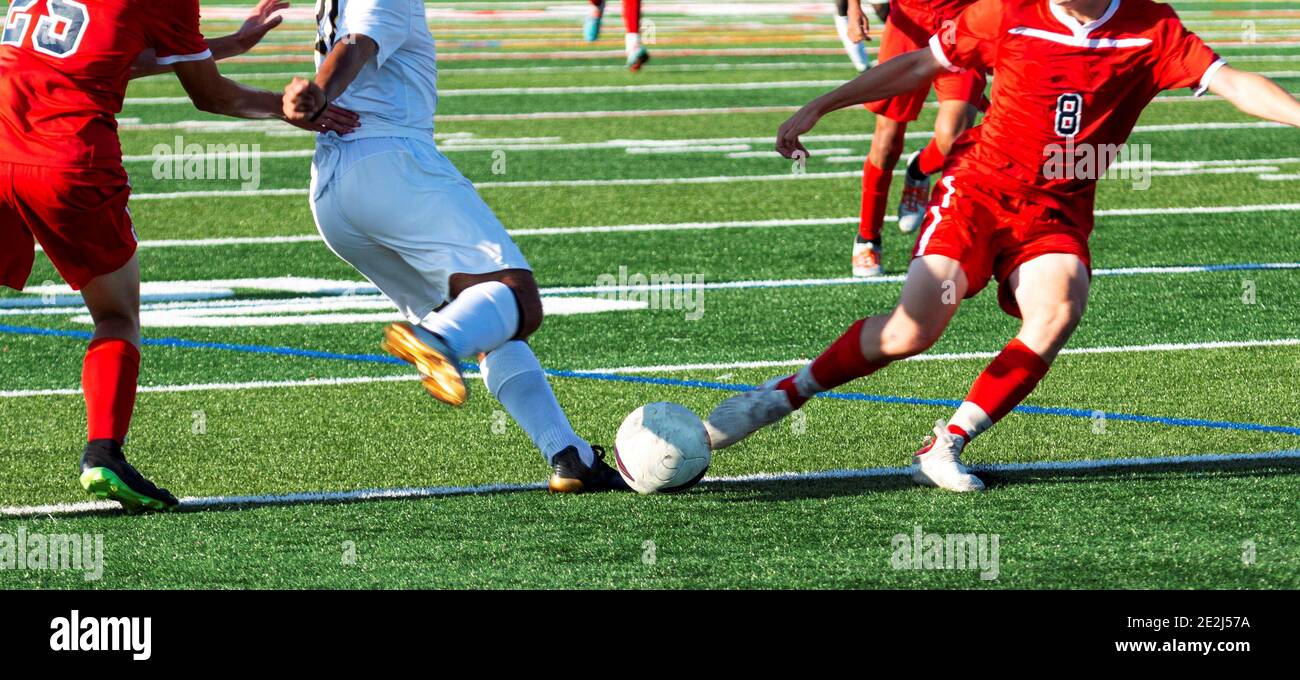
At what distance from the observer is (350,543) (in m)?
5.58

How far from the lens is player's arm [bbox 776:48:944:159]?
20.0 feet

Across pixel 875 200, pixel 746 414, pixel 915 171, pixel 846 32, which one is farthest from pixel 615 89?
pixel 746 414

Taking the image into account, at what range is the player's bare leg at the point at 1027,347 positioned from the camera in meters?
5.99

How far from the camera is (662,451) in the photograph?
20.0 feet

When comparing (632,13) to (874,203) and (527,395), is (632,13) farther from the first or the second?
(527,395)

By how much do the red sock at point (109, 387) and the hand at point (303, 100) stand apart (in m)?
0.95

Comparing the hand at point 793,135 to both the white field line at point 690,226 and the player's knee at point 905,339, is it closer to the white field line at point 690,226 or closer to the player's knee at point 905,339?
the player's knee at point 905,339

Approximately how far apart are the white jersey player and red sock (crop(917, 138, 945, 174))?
499cm

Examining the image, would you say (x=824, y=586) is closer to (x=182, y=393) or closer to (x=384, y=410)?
(x=384, y=410)

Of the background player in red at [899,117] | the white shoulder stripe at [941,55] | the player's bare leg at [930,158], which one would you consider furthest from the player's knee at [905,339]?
the background player in red at [899,117]

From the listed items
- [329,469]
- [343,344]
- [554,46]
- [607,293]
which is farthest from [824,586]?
[554,46]

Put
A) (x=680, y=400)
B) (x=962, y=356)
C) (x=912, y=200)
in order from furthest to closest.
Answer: (x=912, y=200)
(x=962, y=356)
(x=680, y=400)

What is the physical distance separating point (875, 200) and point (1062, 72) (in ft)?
14.8

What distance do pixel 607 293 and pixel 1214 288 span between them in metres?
2.95
